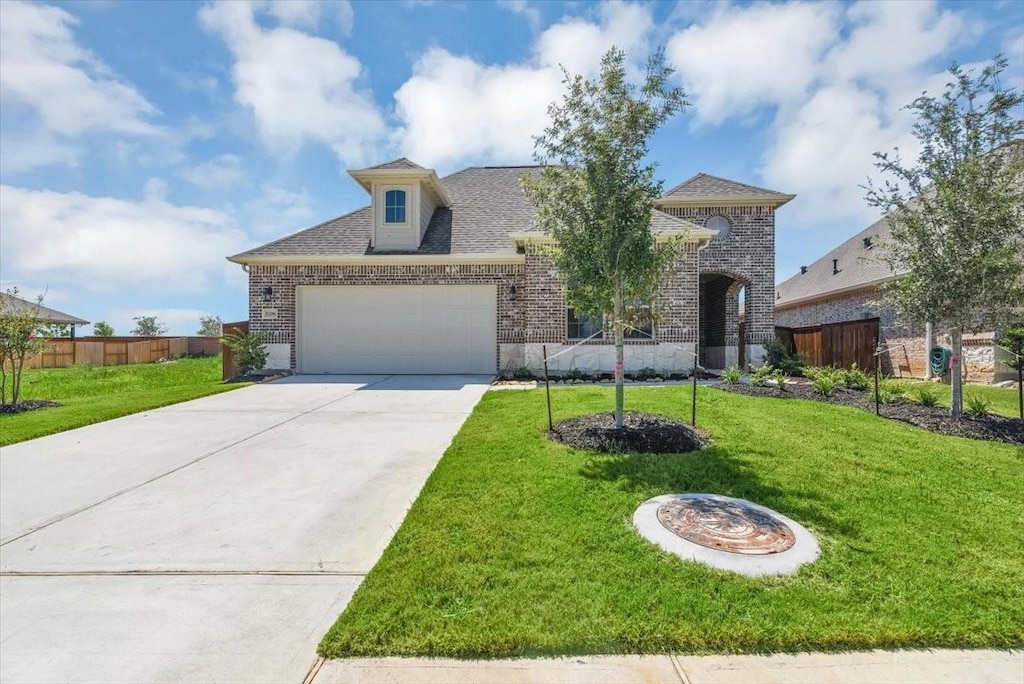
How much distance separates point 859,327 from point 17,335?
2076 cm

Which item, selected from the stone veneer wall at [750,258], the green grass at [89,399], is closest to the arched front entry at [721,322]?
the stone veneer wall at [750,258]

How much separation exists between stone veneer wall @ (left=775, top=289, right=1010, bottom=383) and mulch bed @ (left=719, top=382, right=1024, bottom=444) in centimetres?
139

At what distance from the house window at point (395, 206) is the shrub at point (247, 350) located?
15.5 ft

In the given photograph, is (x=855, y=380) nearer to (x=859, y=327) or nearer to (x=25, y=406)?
(x=859, y=327)

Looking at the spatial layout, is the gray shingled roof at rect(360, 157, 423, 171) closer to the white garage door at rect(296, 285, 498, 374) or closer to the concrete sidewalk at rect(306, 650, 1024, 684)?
the white garage door at rect(296, 285, 498, 374)

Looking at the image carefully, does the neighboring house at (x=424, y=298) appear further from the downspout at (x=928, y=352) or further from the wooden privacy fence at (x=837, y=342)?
the downspout at (x=928, y=352)

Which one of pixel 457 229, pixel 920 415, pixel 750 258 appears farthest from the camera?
pixel 750 258

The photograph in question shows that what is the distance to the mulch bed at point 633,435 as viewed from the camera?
547cm

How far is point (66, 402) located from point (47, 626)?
30.9 feet

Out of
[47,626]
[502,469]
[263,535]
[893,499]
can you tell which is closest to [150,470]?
[263,535]

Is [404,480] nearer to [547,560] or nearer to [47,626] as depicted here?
[547,560]

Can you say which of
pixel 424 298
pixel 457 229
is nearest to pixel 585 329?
pixel 424 298

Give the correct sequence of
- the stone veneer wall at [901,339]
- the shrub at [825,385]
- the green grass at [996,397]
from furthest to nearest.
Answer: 1. the stone veneer wall at [901,339]
2. the shrub at [825,385]
3. the green grass at [996,397]

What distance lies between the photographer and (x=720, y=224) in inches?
574
